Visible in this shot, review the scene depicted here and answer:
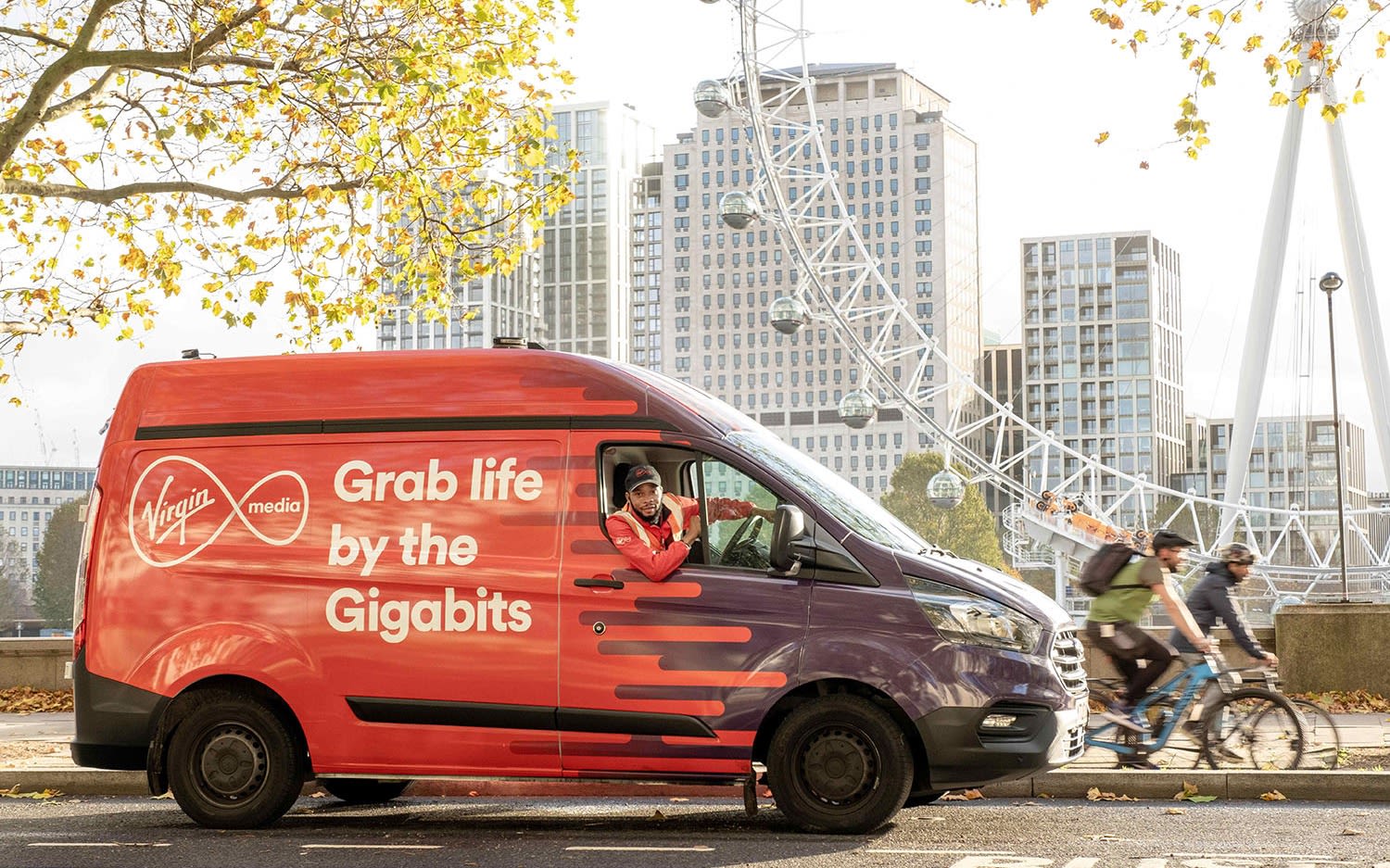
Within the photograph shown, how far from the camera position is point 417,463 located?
8555 millimetres

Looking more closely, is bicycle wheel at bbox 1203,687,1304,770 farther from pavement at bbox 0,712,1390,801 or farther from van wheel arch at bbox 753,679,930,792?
van wheel arch at bbox 753,679,930,792

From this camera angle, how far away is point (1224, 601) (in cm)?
1109

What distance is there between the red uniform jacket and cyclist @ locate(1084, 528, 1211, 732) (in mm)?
3365

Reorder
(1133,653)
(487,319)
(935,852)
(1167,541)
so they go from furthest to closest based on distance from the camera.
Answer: (487,319), (1167,541), (1133,653), (935,852)

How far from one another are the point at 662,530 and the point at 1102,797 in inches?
131

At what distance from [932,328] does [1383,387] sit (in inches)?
Result: 4614

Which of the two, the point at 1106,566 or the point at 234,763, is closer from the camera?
the point at 234,763

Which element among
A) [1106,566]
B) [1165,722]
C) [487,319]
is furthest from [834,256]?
[1165,722]

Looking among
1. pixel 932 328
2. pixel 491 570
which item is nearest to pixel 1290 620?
pixel 491 570

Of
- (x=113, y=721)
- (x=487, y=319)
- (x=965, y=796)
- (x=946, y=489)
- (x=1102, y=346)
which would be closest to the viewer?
(x=113, y=721)

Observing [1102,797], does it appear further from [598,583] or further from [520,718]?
[520,718]

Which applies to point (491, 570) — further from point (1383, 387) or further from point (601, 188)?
point (601, 188)

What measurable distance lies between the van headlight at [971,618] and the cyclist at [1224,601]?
333cm

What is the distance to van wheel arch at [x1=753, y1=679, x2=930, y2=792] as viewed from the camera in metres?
7.93
